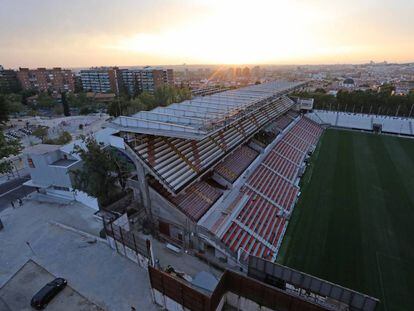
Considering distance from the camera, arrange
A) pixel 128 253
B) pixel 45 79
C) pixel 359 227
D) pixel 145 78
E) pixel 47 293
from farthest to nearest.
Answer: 1. pixel 45 79
2. pixel 145 78
3. pixel 359 227
4. pixel 128 253
5. pixel 47 293

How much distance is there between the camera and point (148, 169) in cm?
1301

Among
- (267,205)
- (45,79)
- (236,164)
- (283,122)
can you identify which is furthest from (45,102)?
(267,205)

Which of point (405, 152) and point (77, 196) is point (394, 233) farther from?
point (77, 196)

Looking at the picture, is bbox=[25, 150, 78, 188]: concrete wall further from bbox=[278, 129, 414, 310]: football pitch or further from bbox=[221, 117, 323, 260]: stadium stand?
bbox=[278, 129, 414, 310]: football pitch

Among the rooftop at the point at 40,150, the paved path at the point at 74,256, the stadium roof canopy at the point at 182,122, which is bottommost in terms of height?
the paved path at the point at 74,256

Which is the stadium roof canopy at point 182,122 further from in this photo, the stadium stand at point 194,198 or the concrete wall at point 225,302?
the concrete wall at point 225,302

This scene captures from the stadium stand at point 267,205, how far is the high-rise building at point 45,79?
94.2 metres

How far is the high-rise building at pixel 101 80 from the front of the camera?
3489 inches

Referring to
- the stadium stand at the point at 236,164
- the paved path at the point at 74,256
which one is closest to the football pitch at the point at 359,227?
the stadium stand at the point at 236,164

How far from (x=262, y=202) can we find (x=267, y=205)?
1.25 feet

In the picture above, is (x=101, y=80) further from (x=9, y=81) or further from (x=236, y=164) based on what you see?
(x=236, y=164)

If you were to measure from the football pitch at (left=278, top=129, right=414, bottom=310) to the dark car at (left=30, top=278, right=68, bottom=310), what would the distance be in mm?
10376

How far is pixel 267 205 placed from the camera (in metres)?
16.0

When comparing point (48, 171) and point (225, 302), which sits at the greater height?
point (48, 171)
